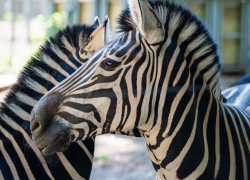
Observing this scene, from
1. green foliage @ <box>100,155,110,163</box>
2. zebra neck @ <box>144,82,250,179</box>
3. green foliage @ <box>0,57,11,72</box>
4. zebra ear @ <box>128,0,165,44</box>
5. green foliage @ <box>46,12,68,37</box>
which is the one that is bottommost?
green foliage @ <box>100,155,110,163</box>

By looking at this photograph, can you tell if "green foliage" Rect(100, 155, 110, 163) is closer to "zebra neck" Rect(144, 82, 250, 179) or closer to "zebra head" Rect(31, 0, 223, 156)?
"zebra neck" Rect(144, 82, 250, 179)

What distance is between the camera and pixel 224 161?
173 cm

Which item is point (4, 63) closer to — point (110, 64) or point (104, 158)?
point (104, 158)

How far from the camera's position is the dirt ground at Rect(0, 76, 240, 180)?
4566 millimetres

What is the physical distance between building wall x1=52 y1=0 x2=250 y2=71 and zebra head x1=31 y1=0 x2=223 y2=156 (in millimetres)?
8359

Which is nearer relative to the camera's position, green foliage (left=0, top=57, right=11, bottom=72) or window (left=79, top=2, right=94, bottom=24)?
green foliage (left=0, top=57, right=11, bottom=72)

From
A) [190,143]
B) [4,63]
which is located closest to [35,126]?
[190,143]

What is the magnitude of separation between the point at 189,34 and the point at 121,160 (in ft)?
12.1

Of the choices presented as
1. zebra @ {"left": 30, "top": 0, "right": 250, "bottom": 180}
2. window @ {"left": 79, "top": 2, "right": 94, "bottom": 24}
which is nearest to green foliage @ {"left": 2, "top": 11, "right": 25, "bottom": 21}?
window @ {"left": 79, "top": 2, "right": 94, "bottom": 24}

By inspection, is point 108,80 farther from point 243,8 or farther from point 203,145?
point 243,8

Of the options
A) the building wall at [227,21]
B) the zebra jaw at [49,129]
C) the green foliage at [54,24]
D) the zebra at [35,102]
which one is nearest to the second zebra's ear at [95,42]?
the zebra at [35,102]

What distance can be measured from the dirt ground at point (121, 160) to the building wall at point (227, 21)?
5.07 meters

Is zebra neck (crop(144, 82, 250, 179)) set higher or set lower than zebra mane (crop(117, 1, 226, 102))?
lower

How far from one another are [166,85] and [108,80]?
31cm
